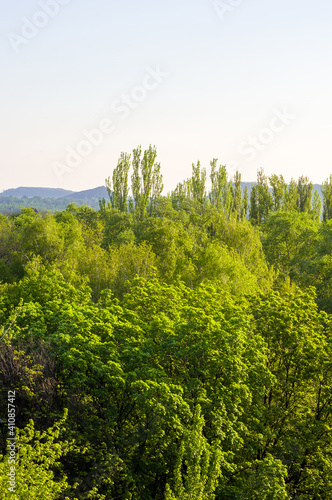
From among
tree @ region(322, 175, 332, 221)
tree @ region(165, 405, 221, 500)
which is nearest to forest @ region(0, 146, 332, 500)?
tree @ region(165, 405, 221, 500)

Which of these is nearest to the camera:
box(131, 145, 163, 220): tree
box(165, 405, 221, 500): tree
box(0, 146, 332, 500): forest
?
box(165, 405, 221, 500): tree

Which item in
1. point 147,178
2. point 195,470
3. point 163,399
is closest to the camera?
point 195,470

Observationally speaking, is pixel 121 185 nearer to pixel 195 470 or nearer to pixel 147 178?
pixel 147 178

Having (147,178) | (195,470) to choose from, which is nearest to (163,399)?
(195,470)

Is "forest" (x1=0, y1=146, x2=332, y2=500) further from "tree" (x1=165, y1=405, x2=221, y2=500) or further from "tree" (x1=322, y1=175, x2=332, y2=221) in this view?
"tree" (x1=322, y1=175, x2=332, y2=221)

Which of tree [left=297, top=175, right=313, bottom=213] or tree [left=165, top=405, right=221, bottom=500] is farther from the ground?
tree [left=297, top=175, right=313, bottom=213]

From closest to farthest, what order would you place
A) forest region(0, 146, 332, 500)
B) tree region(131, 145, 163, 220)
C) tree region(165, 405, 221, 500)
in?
1. tree region(165, 405, 221, 500)
2. forest region(0, 146, 332, 500)
3. tree region(131, 145, 163, 220)


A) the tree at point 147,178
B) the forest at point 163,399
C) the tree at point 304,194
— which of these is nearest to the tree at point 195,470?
the forest at point 163,399

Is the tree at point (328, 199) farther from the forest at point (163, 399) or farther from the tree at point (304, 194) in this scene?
the forest at point (163, 399)

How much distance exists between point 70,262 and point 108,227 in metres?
→ 19.3

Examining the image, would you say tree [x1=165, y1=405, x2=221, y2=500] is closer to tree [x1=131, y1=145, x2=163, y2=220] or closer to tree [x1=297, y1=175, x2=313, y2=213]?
tree [x1=131, y1=145, x2=163, y2=220]

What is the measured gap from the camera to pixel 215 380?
1590 centimetres

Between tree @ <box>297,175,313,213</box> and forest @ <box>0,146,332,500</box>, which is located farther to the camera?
tree @ <box>297,175,313,213</box>

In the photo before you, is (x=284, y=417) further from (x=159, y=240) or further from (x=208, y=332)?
(x=159, y=240)
